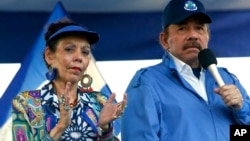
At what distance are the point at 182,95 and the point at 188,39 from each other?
0.79 ft

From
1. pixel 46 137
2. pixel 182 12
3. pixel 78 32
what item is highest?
pixel 182 12

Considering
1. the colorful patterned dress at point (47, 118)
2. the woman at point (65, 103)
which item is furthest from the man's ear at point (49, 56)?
the colorful patterned dress at point (47, 118)

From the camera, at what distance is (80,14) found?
4.00 m

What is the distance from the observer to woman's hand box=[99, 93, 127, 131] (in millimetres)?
2387

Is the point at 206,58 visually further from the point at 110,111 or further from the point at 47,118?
the point at 47,118

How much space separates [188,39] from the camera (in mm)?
2686

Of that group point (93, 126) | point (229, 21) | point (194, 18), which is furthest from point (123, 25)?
point (93, 126)

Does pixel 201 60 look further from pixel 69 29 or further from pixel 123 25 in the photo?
pixel 123 25

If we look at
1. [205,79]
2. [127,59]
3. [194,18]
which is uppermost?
[127,59]

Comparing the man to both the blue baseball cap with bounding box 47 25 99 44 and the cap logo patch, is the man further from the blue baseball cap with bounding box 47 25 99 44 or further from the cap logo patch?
the blue baseball cap with bounding box 47 25 99 44

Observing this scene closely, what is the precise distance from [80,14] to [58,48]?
4.79 ft

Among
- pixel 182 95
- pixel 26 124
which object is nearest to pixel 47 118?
pixel 26 124

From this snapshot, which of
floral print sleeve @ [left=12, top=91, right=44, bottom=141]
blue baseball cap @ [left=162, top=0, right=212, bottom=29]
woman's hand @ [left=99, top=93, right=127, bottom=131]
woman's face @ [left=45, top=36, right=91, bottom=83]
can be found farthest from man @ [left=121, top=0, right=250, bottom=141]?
floral print sleeve @ [left=12, top=91, right=44, bottom=141]

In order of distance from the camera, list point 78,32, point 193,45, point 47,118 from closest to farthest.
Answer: point 47,118 → point 78,32 → point 193,45
